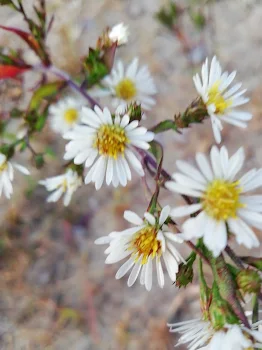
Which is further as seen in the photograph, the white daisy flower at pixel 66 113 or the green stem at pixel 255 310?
the white daisy flower at pixel 66 113

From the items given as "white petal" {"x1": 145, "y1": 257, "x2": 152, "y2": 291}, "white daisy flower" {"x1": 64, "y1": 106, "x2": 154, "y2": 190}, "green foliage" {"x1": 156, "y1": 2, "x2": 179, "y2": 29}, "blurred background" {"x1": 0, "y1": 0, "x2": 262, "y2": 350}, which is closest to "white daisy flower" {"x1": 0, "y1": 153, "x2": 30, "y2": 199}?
"white daisy flower" {"x1": 64, "y1": 106, "x2": 154, "y2": 190}

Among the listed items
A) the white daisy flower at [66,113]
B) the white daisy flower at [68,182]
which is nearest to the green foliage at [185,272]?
the white daisy flower at [68,182]

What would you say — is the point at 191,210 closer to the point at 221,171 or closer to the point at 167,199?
the point at 221,171

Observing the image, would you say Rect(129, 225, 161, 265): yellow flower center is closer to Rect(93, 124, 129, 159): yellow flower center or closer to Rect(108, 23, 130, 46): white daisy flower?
Rect(93, 124, 129, 159): yellow flower center

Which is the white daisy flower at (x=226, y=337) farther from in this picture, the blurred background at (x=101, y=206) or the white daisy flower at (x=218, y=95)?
the blurred background at (x=101, y=206)

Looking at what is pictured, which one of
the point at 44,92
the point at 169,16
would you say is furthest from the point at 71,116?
the point at 169,16
